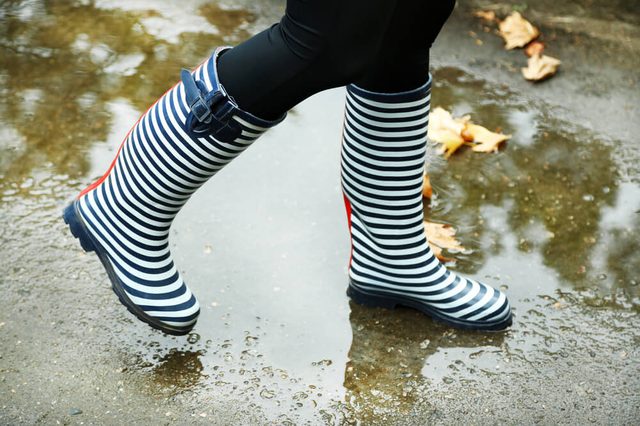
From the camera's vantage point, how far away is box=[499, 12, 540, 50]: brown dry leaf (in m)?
2.96

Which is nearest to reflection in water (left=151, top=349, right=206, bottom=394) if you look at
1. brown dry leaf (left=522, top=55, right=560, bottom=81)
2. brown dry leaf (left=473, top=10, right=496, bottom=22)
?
brown dry leaf (left=522, top=55, right=560, bottom=81)

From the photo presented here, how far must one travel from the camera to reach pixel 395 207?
5.90ft

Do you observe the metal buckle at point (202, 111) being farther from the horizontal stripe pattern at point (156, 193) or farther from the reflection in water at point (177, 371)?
the reflection in water at point (177, 371)

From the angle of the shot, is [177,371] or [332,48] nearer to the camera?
[332,48]

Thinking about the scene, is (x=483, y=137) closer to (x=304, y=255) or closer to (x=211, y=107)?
(x=304, y=255)

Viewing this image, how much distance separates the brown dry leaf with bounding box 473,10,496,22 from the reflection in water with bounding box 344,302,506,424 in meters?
1.59

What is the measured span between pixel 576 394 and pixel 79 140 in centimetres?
157

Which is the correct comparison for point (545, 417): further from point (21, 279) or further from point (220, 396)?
point (21, 279)

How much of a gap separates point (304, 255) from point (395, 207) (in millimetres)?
386

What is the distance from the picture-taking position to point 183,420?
1.65m

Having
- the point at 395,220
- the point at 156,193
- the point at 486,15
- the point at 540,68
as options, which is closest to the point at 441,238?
the point at 395,220

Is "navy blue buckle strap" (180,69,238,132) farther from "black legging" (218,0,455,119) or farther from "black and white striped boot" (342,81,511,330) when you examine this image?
"black and white striped boot" (342,81,511,330)

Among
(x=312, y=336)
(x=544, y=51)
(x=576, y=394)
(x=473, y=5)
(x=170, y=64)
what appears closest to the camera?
(x=576, y=394)

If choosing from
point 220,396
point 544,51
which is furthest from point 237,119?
point 544,51
